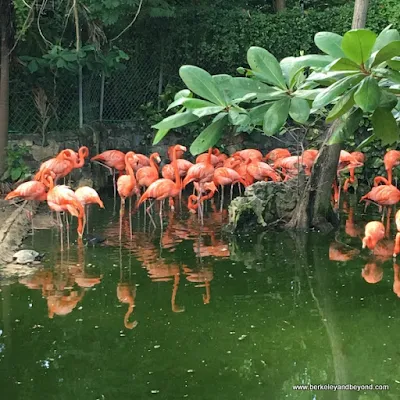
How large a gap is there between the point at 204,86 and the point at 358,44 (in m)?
0.28

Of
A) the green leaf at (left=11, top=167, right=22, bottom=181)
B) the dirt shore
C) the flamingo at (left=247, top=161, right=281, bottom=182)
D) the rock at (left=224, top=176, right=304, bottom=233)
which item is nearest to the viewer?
the dirt shore

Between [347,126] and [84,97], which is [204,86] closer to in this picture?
[347,126]

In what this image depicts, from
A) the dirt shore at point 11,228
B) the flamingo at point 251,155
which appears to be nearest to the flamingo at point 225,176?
the flamingo at point 251,155

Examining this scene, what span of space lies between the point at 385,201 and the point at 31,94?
518cm

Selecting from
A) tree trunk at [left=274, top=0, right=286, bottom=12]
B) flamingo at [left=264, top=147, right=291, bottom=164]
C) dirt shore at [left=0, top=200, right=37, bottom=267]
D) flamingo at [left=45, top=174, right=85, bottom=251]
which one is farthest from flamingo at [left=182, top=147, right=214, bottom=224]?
tree trunk at [left=274, top=0, right=286, bottom=12]

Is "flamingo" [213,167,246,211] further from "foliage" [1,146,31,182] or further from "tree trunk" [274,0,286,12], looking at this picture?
"tree trunk" [274,0,286,12]

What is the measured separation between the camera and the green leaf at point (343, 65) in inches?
41.3

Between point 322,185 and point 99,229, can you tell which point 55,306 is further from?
point 322,185

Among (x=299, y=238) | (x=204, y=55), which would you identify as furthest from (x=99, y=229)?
(x=204, y=55)

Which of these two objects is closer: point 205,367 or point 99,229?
point 205,367

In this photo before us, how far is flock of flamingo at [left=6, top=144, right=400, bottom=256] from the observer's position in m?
6.27

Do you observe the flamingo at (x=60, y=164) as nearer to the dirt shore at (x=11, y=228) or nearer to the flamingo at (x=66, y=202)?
the dirt shore at (x=11, y=228)

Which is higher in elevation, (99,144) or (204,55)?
(204,55)

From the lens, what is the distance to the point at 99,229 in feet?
22.8
